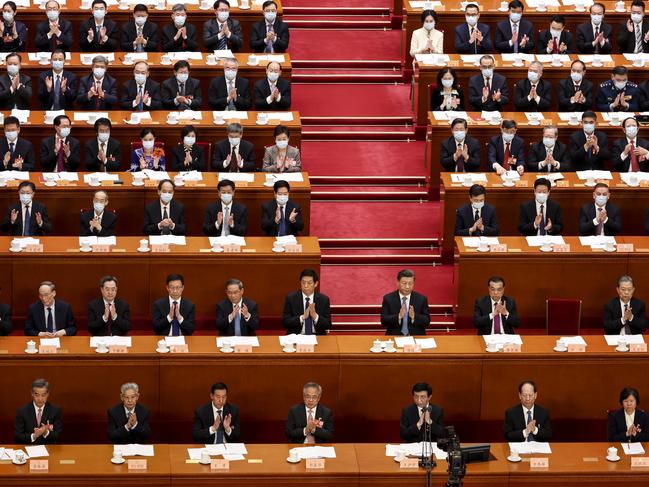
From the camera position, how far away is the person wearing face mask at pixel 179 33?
16.2 m

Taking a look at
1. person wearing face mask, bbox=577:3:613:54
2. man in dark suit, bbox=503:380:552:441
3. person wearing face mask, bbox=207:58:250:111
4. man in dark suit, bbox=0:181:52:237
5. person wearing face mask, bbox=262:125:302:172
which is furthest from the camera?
person wearing face mask, bbox=577:3:613:54

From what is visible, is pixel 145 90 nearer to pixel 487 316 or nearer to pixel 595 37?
pixel 487 316

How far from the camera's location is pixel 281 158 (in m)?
14.6

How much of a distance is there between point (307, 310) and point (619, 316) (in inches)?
105

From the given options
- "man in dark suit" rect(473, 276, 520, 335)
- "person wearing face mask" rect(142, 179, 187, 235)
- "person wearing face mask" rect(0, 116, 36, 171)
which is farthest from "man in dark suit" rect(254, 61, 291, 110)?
"man in dark suit" rect(473, 276, 520, 335)

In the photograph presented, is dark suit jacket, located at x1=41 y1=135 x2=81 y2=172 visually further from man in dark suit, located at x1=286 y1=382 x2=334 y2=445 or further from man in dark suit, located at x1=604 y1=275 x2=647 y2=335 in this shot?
man in dark suit, located at x1=604 y1=275 x2=647 y2=335

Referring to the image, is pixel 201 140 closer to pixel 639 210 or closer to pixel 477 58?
pixel 477 58

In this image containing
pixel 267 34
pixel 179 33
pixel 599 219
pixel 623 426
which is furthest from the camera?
pixel 267 34

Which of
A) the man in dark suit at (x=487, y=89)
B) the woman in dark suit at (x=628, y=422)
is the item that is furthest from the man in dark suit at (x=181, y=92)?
the woman in dark suit at (x=628, y=422)

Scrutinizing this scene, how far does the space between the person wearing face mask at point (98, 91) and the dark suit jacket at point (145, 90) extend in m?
0.14

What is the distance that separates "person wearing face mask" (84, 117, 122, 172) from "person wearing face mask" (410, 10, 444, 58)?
11.7 feet

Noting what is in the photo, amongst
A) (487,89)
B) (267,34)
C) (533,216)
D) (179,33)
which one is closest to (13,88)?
(179,33)

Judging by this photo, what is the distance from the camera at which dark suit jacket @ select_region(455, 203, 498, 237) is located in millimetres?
13891

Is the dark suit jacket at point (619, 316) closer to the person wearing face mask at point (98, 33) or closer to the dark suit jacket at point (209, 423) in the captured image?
the dark suit jacket at point (209, 423)
